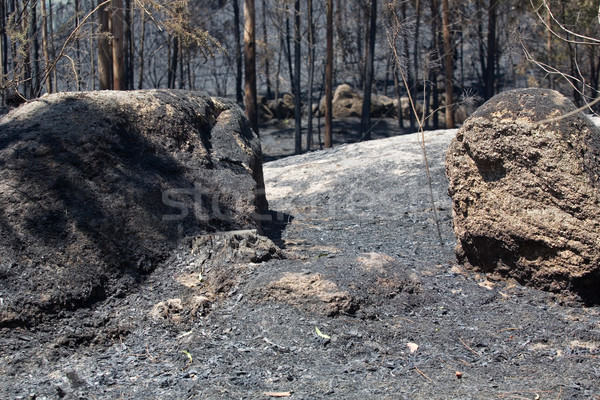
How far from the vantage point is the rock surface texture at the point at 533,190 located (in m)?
4.59

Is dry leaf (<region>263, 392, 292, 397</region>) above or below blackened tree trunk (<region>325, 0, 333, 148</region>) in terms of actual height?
below

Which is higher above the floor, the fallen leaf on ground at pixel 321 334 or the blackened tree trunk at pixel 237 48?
the blackened tree trunk at pixel 237 48

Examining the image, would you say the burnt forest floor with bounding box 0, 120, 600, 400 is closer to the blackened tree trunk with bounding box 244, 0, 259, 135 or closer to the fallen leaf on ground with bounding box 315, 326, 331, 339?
the fallen leaf on ground with bounding box 315, 326, 331, 339

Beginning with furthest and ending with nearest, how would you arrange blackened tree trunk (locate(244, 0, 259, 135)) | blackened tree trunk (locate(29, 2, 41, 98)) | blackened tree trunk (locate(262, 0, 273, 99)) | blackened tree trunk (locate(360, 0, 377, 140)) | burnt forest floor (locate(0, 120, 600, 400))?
blackened tree trunk (locate(262, 0, 273, 99))
blackened tree trunk (locate(360, 0, 377, 140))
blackened tree trunk (locate(244, 0, 259, 135))
blackened tree trunk (locate(29, 2, 41, 98))
burnt forest floor (locate(0, 120, 600, 400))

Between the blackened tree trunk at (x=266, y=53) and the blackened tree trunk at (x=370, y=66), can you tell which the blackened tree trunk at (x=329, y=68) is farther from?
the blackened tree trunk at (x=266, y=53)

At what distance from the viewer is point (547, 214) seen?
4.72 m

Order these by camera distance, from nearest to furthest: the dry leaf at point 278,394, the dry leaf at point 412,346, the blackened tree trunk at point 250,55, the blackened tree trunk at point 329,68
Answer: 1. the dry leaf at point 278,394
2. the dry leaf at point 412,346
3. the blackened tree trunk at point 250,55
4. the blackened tree trunk at point 329,68

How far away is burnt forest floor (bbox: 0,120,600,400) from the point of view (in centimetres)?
337

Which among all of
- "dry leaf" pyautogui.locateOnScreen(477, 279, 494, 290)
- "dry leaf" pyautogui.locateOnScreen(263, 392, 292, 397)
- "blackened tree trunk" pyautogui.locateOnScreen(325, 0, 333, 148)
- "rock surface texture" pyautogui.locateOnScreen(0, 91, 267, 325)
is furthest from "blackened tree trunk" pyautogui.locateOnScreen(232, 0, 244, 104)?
"dry leaf" pyautogui.locateOnScreen(263, 392, 292, 397)

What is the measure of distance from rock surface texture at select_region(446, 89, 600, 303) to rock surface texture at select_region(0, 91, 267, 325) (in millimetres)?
2121

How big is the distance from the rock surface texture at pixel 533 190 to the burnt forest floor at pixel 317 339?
21 centimetres

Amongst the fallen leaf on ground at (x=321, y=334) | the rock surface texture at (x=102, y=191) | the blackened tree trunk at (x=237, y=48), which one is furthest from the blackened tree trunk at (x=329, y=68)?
the fallen leaf on ground at (x=321, y=334)

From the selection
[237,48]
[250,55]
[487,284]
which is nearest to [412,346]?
[487,284]

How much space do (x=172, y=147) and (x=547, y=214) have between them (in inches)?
131
